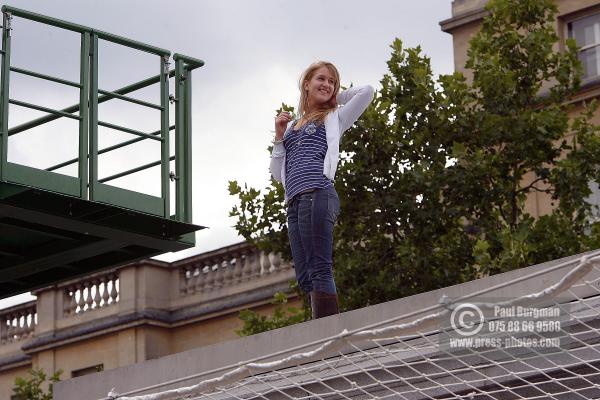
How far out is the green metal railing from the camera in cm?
1155

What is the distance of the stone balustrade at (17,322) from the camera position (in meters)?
32.7

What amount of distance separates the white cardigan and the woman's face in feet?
0.38

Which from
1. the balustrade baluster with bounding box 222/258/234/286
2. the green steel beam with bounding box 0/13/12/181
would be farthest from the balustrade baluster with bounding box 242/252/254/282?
→ the green steel beam with bounding box 0/13/12/181

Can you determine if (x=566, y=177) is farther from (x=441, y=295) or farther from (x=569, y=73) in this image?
(x=441, y=295)

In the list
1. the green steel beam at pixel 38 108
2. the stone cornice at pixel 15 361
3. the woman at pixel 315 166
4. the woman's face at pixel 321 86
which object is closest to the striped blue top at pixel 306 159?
the woman at pixel 315 166

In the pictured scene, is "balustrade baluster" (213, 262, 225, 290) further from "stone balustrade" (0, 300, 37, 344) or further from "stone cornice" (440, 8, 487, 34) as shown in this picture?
"stone cornice" (440, 8, 487, 34)

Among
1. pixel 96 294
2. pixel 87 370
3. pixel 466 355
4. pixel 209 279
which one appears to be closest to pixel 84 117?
pixel 466 355

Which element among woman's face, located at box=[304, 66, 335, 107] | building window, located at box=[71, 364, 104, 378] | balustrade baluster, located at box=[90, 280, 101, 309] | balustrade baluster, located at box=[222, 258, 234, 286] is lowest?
building window, located at box=[71, 364, 104, 378]

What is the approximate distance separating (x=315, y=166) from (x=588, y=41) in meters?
17.5

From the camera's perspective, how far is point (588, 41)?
26.3 meters

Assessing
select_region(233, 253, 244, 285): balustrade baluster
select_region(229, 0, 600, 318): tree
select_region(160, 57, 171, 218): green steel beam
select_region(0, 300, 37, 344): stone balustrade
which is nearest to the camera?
select_region(160, 57, 171, 218): green steel beam

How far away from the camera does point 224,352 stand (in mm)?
9789

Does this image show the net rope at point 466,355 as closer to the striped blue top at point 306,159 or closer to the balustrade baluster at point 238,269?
the striped blue top at point 306,159

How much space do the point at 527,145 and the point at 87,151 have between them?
8.98 m
